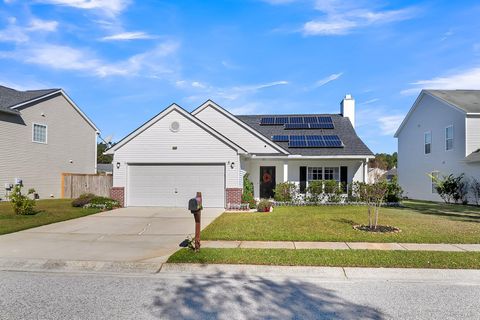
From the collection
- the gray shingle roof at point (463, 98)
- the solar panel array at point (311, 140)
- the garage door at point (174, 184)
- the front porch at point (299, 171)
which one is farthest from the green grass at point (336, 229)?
the gray shingle roof at point (463, 98)

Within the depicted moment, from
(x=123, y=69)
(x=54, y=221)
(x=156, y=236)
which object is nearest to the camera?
(x=156, y=236)

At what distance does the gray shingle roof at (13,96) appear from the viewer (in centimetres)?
2073

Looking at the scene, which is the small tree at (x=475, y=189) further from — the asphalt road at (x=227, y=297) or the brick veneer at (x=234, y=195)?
the asphalt road at (x=227, y=297)

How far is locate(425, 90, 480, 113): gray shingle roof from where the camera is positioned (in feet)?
67.3

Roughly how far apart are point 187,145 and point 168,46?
15.3 ft

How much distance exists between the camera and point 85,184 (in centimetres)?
2341

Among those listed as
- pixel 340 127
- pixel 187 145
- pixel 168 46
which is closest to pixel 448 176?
pixel 340 127

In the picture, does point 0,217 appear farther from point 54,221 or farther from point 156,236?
point 156,236

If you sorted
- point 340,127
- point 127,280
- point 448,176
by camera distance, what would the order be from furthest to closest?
point 340,127
point 448,176
point 127,280

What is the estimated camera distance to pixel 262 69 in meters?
18.0

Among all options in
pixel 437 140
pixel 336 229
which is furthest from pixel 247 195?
pixel 437 140

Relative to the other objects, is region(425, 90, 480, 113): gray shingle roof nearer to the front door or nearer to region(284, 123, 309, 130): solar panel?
region(284, 123, 309, 130): solar panel

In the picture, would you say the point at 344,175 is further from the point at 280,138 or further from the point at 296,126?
the point at 296,126

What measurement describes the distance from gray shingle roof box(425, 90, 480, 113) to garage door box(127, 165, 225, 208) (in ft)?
49.2
